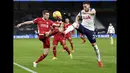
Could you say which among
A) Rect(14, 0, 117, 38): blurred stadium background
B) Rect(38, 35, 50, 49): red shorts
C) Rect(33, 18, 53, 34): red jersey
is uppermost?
Rect(33, 18, 53, 34): red jersey

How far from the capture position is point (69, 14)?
143 ft

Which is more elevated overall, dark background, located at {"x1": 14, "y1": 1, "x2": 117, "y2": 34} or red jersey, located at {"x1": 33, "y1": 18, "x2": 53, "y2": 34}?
red jersey, located at {"x1": 33, "y1": 18, "x2": 53, "y2": 34}

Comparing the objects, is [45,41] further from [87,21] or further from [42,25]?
[87,21]

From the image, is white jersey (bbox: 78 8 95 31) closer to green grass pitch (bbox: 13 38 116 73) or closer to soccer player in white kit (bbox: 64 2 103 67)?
soccer player in white kit (bbox: 64 2 103 67)

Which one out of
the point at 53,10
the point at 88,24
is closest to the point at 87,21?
the point at 88,24

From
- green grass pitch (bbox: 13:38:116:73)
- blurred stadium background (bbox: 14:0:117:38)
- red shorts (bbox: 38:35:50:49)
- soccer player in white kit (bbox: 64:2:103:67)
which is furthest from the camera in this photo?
blurred stadium background (bbox: 14:0:117:38)

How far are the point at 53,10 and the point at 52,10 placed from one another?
5.3 inches

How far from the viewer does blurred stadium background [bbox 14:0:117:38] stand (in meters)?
41.1

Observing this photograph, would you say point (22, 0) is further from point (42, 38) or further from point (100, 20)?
point (42, 38)

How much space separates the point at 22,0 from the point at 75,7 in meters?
7.81

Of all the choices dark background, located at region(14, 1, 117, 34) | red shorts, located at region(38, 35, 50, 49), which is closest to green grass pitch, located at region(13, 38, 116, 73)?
red shorts, located at region(38, 35, 50, 49)

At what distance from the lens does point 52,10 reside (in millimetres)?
43125
